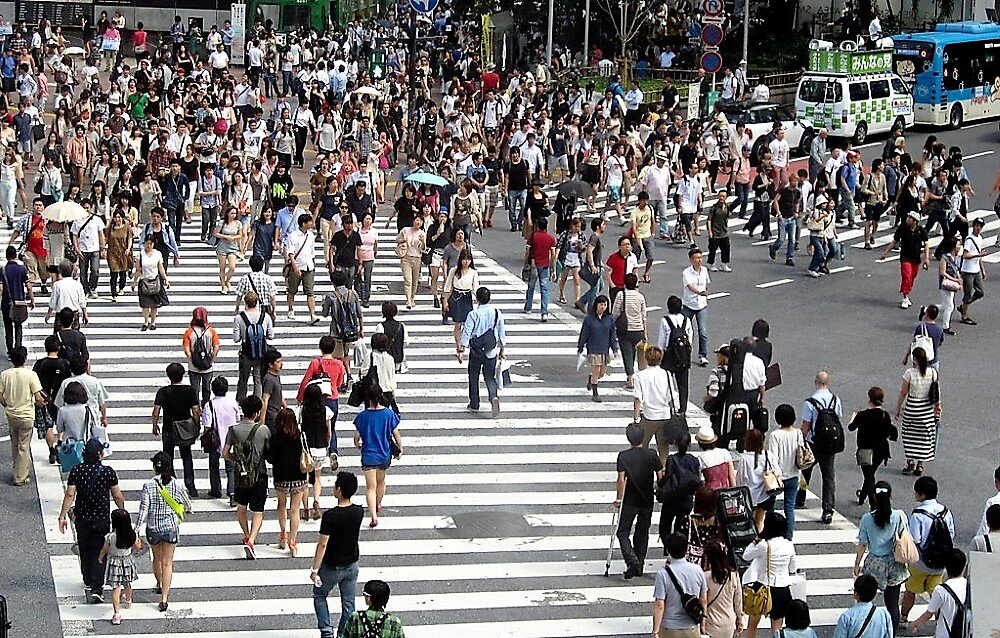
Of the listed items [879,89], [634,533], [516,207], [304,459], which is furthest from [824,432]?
→ [879,89]

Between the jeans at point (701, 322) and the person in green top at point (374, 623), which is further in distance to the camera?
the jeans at point (701, 322)

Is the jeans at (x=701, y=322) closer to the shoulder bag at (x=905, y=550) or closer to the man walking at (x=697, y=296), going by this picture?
the man walking at (x=697, y=296)

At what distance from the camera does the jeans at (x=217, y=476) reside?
1666cm

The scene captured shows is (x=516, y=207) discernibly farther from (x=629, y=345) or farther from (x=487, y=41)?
(x=487, y=41)

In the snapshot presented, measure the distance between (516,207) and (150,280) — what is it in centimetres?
959

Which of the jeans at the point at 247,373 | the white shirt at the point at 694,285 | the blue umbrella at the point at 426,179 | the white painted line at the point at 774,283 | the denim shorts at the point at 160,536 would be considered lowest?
the denim shorts at the point at 160,536

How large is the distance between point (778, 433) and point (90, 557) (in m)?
6.48

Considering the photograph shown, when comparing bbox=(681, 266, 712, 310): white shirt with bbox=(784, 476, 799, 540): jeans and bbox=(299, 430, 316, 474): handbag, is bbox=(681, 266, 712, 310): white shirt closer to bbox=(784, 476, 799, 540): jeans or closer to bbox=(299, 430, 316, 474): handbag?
bbox=(784, 476, 799, 540): jeans

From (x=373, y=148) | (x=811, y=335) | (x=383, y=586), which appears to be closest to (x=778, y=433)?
(x=383, y=586)

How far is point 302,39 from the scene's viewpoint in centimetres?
4828

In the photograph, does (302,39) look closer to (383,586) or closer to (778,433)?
(778,433)

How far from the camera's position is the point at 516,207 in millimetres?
31328

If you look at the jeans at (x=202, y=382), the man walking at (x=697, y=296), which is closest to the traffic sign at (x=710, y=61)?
the man walking at (x=697, y=296)

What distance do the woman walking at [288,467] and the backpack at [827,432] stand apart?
514 centimetres
